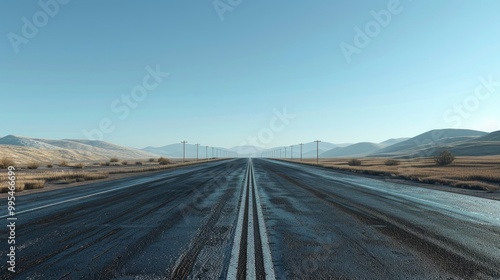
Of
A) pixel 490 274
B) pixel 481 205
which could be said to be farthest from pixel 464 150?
pixel 490 274

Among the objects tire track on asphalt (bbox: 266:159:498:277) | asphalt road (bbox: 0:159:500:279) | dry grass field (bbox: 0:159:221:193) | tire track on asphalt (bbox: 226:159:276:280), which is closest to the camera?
tire track on asphalt (bbox: 226:159:276:280)

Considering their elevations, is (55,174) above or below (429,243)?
above

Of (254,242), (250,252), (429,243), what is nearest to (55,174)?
(254,242)

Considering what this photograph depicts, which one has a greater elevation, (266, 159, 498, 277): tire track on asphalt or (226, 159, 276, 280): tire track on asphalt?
(226, 159, 276, 280): tire track on asphalt

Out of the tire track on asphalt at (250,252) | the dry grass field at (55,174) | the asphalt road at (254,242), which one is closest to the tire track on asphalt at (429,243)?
the asphalt road at (254,242)

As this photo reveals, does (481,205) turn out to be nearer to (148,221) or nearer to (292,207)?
(292,207)

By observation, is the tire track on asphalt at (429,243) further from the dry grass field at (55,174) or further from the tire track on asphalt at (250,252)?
the dry grass field at (55,174)

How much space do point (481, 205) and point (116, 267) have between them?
11.5 meters

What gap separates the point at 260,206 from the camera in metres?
9.38

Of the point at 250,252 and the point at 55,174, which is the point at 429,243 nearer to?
the point at 250,252

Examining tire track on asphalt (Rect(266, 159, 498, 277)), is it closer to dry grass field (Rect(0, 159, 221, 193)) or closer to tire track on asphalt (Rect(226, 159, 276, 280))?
tire track on asphalt (Rect(226, 159, 276, 280))

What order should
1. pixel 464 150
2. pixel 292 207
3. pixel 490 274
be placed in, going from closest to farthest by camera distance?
pixel 490 274 < pixel 292 207 < pixel 464 150

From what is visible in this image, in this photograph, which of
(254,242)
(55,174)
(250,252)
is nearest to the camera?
(250,252)

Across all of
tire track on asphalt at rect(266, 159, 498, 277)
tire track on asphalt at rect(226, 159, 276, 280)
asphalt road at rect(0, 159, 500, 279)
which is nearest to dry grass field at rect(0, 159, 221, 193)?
asphalt road at rect(0, 159, 500, 279)
